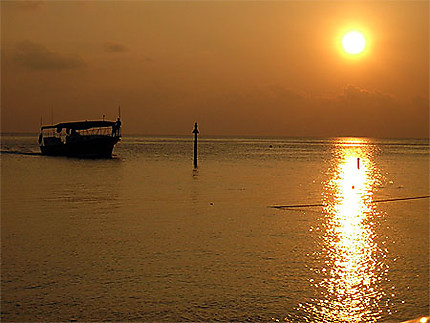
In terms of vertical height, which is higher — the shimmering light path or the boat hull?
the boat hull

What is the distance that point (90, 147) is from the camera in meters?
65.6

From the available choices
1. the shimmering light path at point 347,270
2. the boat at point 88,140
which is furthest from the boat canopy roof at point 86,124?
the shimmering light path at point 347,270

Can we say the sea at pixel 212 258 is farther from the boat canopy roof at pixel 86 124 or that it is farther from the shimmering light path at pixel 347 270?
the boat canopy roof at pixel 86 124

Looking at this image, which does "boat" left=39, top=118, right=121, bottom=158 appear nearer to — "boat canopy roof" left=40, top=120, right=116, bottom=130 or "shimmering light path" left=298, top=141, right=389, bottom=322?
"boat canopy roof" left=40, top=120, right=116, bottom=130

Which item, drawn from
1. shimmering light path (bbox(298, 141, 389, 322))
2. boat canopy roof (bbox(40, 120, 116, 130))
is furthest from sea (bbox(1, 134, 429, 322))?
boat canopy roof (bbox(40, 120, 116, 130))

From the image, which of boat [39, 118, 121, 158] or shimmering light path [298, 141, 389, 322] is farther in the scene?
boat [39, 118, 121, 158]

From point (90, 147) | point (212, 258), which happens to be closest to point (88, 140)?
point (90, 147)

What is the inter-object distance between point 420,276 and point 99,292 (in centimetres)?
760

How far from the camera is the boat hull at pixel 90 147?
65062 mm

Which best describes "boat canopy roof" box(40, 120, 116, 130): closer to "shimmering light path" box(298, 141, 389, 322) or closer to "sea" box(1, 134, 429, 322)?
"sea" box(1, 134, 429, 322)

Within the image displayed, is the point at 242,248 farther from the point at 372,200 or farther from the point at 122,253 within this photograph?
the point at 372,200

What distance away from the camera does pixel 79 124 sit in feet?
208

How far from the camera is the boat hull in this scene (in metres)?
65.1

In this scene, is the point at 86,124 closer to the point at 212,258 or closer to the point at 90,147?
the point at 90,147
